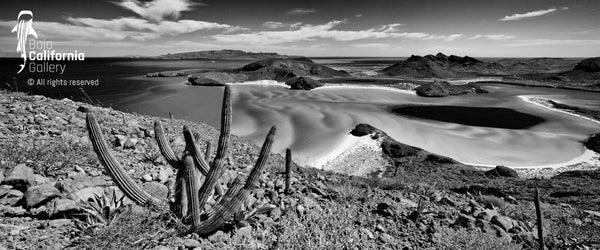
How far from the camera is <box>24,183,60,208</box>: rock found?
3.60 metres

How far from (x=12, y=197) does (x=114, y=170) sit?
4.38ft

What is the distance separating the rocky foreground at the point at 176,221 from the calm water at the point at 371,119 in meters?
9.22

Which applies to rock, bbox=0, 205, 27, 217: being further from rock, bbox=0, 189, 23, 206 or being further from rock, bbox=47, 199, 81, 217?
rock, bbox=47, 199, 81, 217

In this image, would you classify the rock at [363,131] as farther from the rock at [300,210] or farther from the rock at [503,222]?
the rock at [300,210]

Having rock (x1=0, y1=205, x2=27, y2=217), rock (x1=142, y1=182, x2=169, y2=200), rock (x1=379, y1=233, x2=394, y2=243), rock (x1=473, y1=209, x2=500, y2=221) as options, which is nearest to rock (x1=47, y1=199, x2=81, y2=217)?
rock (x1=0, y1=205, x2=27, y2=217)

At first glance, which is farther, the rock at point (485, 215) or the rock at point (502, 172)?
the rock at point (502, 172)

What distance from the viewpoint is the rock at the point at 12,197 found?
3611 mm

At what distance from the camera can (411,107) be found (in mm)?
31281

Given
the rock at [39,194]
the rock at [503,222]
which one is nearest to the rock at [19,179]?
the rock at [39,194]

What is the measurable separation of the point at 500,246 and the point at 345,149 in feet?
43.8

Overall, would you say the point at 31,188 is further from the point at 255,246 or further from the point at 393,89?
the point at 393,89

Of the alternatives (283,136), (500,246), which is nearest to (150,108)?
(283,136)

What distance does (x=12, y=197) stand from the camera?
3684 mm

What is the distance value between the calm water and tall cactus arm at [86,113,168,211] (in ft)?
39.0
